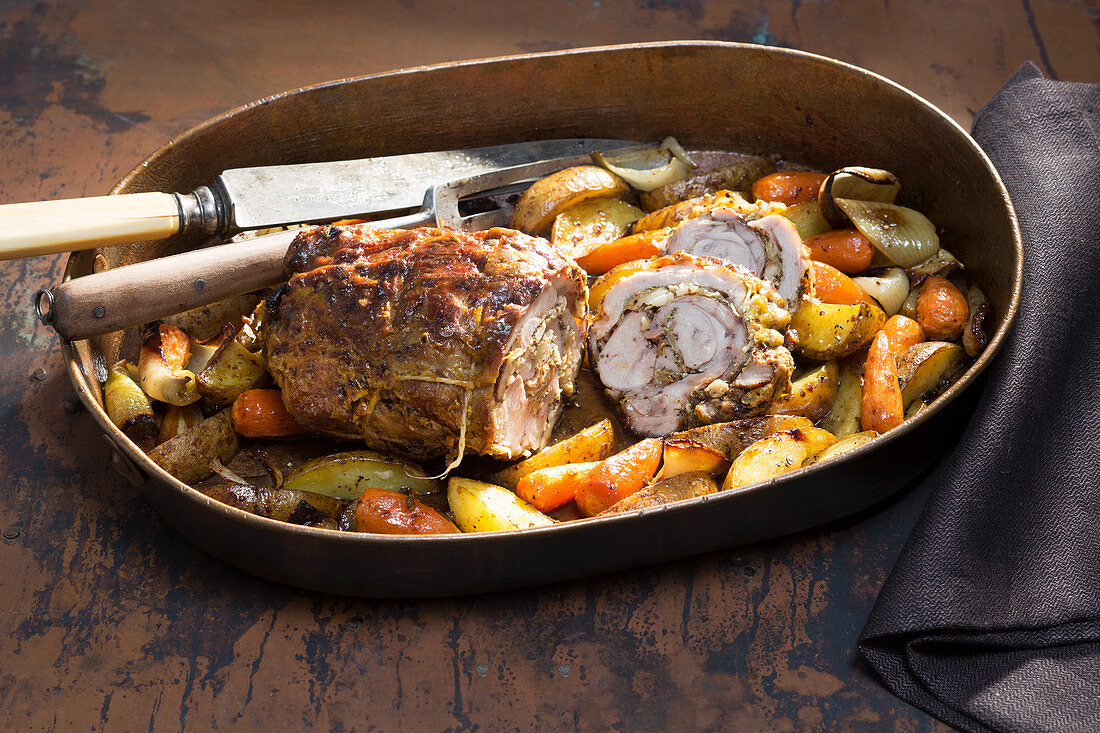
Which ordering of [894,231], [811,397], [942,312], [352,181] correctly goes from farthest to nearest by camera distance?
[352,181], [894,231], [942,312], [811,397]

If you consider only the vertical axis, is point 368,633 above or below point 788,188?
below

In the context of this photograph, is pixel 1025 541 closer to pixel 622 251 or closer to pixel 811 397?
pixel 811 397

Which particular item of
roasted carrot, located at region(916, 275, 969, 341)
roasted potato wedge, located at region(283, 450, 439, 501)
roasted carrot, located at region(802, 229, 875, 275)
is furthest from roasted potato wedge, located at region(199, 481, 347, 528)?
roasted carrot, located at region(916, 275, 969, 341)

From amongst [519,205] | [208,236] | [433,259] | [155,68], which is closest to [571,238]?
[519,205]

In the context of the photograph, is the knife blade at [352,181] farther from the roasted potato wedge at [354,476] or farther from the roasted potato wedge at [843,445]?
the roasted potato wedge at [843,445]

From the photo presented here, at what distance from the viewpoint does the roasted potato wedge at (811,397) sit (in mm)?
2609

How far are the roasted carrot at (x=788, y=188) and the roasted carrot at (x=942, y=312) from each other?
1.90ft

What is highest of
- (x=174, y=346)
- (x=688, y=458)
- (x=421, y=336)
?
(x=421, y=336)

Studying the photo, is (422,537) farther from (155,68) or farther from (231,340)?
(155,68)

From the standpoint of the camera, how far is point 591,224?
3135 mm

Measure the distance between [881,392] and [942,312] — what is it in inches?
15.0

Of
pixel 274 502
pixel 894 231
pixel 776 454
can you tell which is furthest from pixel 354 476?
pixel 894 231

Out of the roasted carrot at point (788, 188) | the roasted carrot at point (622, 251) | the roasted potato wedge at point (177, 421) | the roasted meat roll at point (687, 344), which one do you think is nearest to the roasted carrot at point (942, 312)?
the roasted meat roll at point (687, 344)

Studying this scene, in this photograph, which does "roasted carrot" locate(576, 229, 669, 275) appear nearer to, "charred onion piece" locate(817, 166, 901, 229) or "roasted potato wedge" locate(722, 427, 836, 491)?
"charred onion piece" locate(817, 166, 901, 229)
